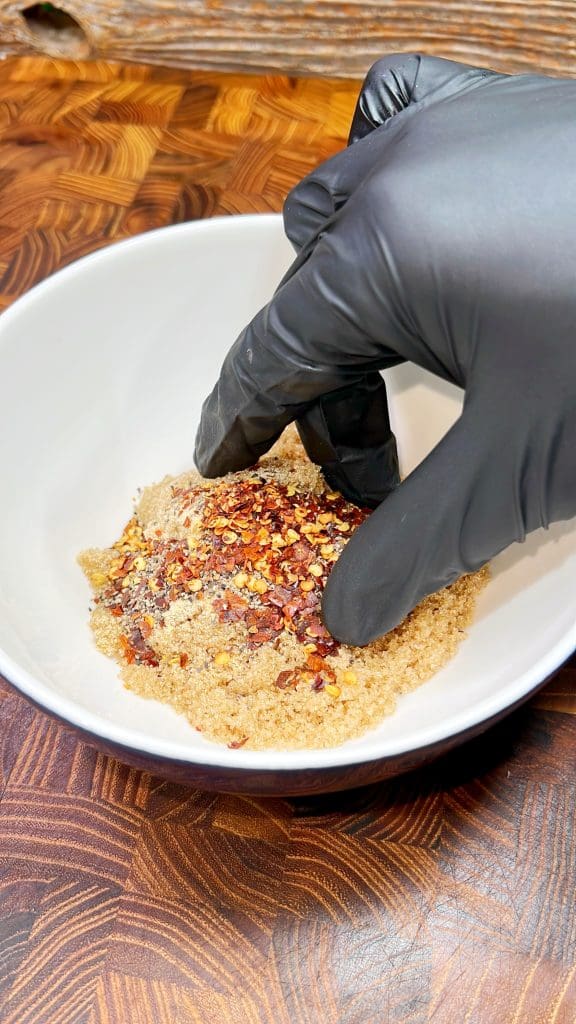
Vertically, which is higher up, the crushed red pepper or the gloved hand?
the gloved hand

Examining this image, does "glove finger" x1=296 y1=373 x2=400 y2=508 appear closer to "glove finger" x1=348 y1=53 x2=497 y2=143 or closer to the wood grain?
"glove finger" x1=348 y1=53 x2=497 y2=143

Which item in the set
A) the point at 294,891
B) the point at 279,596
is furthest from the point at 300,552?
the point at 294,891

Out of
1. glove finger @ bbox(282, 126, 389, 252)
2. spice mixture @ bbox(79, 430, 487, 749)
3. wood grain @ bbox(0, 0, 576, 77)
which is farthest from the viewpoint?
wood grain @ bbox(0, 0, 576, 77)

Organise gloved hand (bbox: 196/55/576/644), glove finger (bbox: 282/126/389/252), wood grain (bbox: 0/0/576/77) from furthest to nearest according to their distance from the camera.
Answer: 1. wood grain (bbox: 0/0/576/77)
2. glove finger (bbox: 282/126/389/252)
3. gloved hand (bbox: 196/55/576/644)

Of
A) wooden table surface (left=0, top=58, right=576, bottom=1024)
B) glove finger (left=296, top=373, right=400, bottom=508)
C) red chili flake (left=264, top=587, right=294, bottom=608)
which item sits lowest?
wooden table surface (left=0, top=58, right=576, bottom=1024)

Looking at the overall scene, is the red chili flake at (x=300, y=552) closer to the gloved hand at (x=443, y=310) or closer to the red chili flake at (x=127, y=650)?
the gloved hand at (x=443, y=310)

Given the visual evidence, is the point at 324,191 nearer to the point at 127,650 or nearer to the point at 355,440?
the point at 355,440

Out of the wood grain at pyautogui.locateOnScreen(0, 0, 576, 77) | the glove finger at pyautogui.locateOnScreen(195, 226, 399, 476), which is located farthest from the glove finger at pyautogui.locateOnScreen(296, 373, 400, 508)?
the wood grain at pyautogui.locateOnScreen(0, 0, 576, 77)

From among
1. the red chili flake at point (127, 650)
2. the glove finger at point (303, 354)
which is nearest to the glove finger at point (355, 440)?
the glove finger at point (303, 354)
